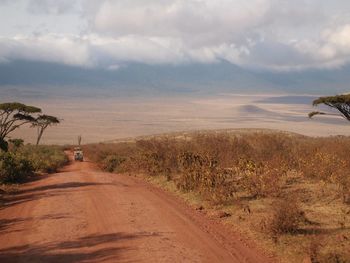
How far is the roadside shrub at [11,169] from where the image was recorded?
78.8 feet

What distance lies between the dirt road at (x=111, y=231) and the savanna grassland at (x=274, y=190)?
33.3 inches

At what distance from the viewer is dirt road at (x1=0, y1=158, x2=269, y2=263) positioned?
10859mm

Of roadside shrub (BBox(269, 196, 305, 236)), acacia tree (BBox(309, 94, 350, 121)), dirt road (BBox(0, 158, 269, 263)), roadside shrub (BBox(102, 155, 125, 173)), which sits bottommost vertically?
roadside shrub (BBox(102, 155, 125, 173))

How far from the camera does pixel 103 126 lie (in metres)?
146


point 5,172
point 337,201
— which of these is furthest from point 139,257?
point 5,172

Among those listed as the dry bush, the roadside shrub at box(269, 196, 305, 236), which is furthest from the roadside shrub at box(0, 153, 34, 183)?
the roadside shrub at box(269, 196, 305, 236)

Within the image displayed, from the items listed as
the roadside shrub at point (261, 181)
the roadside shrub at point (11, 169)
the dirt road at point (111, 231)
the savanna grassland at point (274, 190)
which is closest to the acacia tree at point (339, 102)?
the savanna grassland at point (274, 190)

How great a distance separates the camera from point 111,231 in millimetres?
12727

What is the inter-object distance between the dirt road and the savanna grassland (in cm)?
85

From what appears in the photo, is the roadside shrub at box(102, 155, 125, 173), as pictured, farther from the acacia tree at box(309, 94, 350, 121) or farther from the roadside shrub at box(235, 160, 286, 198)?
the acacia tree at box(309, 94, 350, 121)

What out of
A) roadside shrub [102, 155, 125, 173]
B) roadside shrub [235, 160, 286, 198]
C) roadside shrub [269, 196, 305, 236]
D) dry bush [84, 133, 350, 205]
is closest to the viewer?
roadside shrub [269, 196, 305, 236]

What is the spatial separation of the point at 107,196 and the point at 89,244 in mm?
6951

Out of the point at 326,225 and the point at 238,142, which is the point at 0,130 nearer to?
the point at 238,142

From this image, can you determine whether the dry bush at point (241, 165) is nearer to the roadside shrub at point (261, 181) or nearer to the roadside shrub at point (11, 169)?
the roadside shrub at point (261, 181)
